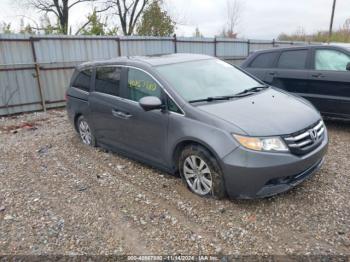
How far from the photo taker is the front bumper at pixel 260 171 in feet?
9.22

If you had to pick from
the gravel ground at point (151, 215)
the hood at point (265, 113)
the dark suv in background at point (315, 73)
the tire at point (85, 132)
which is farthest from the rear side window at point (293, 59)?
the tire at point (85, 132)

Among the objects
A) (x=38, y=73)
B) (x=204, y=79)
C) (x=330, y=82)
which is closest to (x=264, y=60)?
(x=330, y=82)

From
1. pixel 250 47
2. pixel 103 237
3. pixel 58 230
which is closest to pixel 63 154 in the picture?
pixel 58 230

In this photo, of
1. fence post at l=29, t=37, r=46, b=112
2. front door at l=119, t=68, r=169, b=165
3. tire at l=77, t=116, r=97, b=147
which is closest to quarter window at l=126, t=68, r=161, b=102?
front door at l=119, t=68, r=169, b=165

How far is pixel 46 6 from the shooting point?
85.5 ft

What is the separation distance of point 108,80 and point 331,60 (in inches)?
156

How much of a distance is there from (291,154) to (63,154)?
12.2ft

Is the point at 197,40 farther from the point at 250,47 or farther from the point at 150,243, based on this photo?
the point at 150,243

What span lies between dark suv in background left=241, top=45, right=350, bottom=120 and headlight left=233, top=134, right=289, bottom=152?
3.04 m

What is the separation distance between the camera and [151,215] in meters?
3.11

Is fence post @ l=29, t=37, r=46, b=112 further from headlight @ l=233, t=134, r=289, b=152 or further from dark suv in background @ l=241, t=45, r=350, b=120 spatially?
headlight @ l=233, t=134, r=289, b=152

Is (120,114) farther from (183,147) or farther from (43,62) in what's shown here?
(43,62)

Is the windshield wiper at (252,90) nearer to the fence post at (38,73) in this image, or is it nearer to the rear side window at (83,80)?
the rear side window at (83,80)

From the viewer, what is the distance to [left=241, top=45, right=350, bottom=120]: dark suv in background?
205 inches
